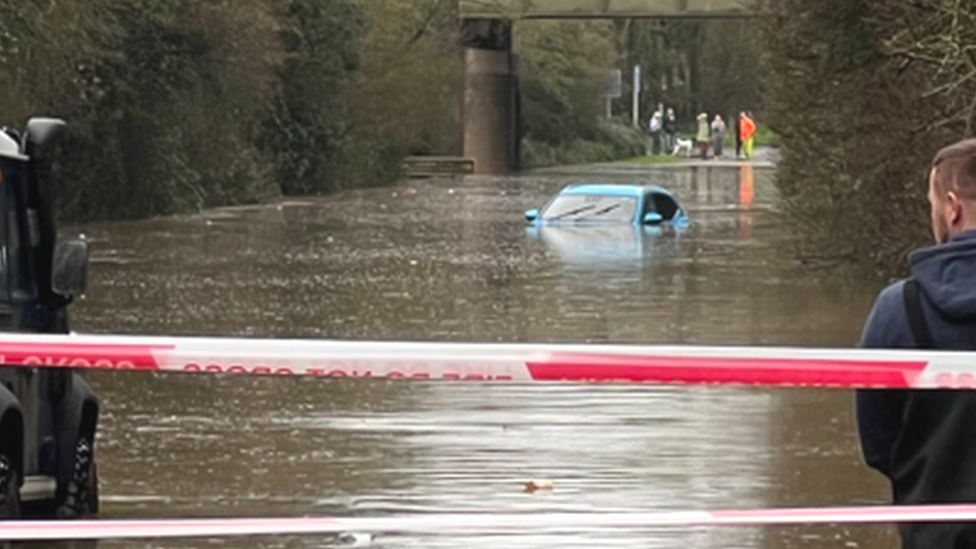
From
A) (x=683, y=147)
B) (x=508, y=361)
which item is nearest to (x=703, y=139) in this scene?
(x=683, y=147)

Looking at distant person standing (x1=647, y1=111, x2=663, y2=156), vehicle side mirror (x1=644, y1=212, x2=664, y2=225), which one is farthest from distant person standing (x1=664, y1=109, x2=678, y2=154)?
vehicle side mirror (x1=644, y1=212, x2=664, y2=225)

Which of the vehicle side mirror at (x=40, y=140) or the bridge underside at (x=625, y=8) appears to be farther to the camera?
the bridge underside at (x=625, y=8)

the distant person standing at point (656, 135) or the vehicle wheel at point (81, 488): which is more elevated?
the vehicle wheel at point (81, 488)

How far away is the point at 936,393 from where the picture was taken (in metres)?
5.39

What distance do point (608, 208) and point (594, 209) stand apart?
240 millimetres

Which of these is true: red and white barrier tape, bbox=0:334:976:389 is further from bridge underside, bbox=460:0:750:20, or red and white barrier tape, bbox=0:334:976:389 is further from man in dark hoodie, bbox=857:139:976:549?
bridge underside, bbox=460:0:750:20

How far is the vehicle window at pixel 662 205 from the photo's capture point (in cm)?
3919

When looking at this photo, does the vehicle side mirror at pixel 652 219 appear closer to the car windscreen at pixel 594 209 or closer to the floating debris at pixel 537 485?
the car windscreen at pixel 594 209

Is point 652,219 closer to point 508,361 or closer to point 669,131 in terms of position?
point 508,361

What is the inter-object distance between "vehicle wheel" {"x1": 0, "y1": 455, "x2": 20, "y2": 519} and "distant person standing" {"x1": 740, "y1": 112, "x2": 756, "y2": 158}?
240ft

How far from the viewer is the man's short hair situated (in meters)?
5.34

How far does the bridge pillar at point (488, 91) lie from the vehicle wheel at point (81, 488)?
170 feet

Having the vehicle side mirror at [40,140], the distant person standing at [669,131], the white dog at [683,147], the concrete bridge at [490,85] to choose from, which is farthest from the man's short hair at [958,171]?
the distant person standing at [669,131]

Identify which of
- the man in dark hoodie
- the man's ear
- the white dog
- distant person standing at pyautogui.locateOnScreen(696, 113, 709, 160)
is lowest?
the white dog
